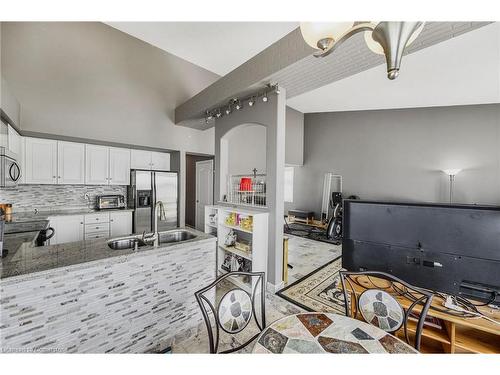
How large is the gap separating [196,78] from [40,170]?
11.2ft

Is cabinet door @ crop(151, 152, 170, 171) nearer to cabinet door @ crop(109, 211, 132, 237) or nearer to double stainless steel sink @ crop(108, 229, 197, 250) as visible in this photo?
cabinet door @ crop(109, 211, 132, 237)

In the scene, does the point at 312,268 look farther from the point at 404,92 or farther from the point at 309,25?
the point at 404,92

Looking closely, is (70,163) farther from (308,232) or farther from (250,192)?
(308,232)

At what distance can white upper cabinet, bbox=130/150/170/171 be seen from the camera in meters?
4.16

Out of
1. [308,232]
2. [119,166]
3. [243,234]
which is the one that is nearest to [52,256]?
[243,234]

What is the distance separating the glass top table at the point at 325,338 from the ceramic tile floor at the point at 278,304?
0.78 metres

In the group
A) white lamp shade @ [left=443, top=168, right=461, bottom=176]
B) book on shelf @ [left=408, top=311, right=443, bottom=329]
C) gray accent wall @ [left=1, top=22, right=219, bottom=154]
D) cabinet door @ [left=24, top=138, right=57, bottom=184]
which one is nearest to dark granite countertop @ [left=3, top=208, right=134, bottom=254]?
cabinet door @ [left=24, top=138, right=57, bottom=184]

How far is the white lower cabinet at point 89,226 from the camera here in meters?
3.21

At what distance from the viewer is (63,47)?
3195 millimetres

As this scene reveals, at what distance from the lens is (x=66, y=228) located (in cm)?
327

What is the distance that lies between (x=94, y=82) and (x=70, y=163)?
1.44m

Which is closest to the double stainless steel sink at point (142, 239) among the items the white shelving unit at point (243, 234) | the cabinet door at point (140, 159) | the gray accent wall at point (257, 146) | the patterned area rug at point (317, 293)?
the white shelving unit at point (243, 234)

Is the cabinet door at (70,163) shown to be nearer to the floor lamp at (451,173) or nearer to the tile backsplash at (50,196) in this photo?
the tile backsplash at (50,196)
